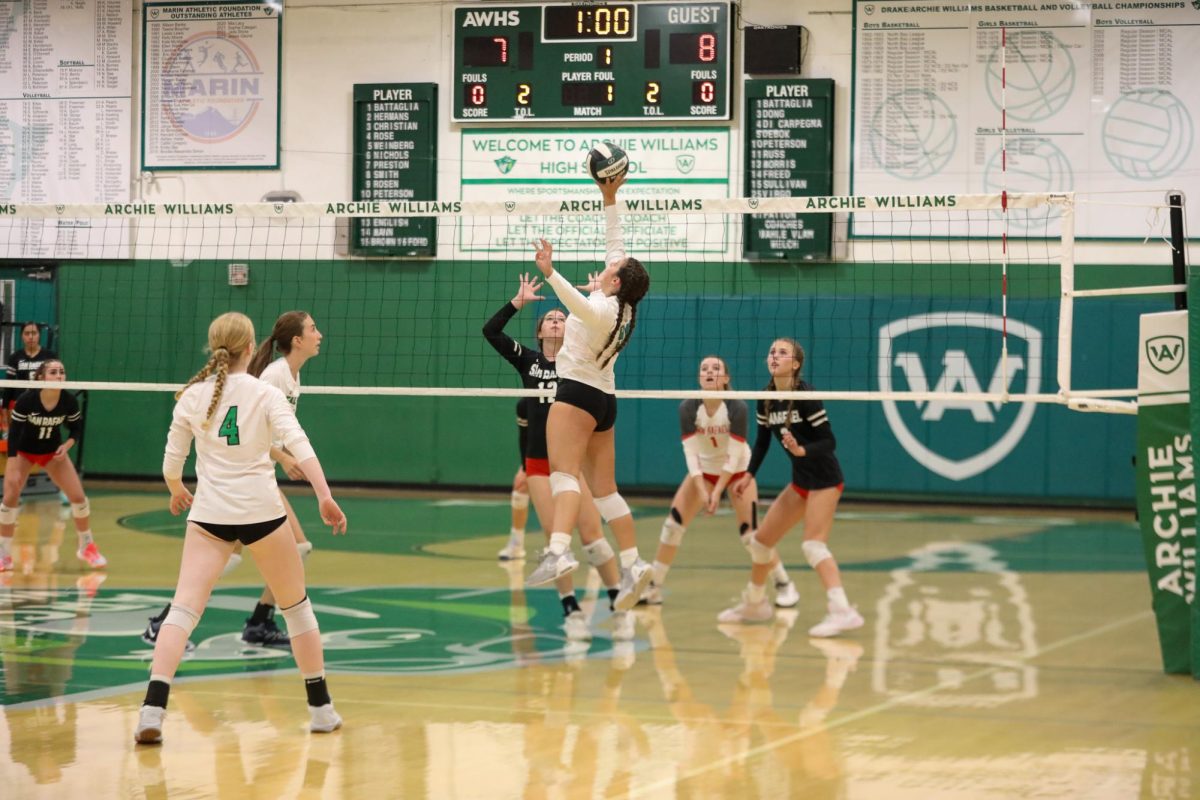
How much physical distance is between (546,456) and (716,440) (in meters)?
1.24

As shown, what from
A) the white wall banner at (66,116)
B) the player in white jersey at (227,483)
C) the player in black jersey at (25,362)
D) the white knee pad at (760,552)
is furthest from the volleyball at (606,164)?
the white wall banner at (66,116)

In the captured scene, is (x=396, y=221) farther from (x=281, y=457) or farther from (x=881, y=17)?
(x=281, y=457)

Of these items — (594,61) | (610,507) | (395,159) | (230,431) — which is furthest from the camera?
(395,159)

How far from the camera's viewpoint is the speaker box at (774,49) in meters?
15.7

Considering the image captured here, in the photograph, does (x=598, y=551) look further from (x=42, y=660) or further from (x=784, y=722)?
(x=42, y=660)

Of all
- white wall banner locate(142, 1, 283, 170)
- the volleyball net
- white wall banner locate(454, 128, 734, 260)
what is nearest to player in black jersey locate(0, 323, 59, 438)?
the volleyball net

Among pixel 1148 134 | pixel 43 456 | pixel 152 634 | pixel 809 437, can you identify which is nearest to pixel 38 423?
pixel 43 456

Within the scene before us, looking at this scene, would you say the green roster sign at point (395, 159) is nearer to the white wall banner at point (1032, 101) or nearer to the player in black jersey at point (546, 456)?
the white wall banner at point (1032, 101)

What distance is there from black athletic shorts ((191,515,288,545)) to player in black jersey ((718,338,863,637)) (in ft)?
11.4

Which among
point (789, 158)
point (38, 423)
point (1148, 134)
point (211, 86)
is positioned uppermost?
point (211, 86)

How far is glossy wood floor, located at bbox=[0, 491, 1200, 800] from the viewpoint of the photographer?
543cm

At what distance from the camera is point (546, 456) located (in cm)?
895

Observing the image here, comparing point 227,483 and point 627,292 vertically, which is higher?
point 627,292

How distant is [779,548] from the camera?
12.7 metres
